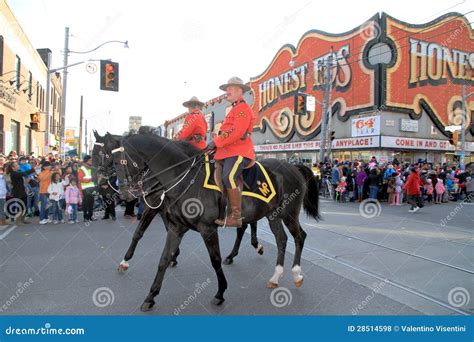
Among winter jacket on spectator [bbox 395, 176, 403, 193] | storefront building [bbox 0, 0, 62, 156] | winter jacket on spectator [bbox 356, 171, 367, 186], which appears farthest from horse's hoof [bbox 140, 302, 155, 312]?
storefront building [bbox 0, 0, 62, 156]

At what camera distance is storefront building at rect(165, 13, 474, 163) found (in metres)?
23.7

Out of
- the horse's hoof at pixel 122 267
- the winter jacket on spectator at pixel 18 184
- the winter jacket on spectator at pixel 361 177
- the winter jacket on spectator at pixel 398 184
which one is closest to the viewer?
the horse's hoof at pixel 122 267

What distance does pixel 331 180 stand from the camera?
16.7 metres

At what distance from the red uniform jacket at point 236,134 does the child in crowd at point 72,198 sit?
23.9ft

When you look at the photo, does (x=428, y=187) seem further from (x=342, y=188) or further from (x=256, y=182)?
(x=256, y=182)

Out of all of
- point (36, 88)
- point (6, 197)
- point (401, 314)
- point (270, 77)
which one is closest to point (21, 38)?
point (36, 88)

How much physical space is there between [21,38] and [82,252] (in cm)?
1945

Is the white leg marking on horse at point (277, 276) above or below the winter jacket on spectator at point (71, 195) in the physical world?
below

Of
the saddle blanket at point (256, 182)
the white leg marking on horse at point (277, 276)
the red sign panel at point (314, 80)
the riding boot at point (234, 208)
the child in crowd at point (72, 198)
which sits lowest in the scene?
the white leg marking on horse at point (277, 276)

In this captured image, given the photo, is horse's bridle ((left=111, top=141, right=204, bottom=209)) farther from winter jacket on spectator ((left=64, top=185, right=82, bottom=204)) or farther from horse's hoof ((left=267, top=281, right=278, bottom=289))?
winter jacket on spectator ((left=64, top=185, right=82, bottom=204))

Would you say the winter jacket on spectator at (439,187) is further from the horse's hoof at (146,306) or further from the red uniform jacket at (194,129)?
the horse's hoof at (146,306)

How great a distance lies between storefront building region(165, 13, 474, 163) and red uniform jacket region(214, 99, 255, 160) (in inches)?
767

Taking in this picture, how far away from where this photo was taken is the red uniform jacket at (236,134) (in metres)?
4.29

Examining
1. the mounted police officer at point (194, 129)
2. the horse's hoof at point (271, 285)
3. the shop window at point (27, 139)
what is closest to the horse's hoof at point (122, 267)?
the mounted police officer at point (194, 129)
